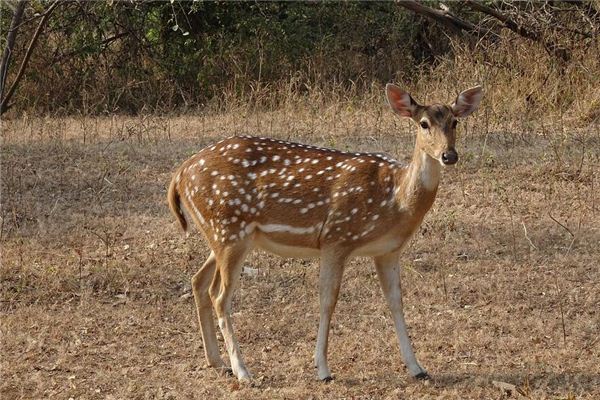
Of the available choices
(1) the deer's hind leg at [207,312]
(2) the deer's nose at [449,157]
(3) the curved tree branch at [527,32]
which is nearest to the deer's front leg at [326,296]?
(1) the deer's hind leg at [207,312]

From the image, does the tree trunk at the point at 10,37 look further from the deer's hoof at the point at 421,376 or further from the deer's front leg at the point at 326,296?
the deer's hoof at the point at 421,376

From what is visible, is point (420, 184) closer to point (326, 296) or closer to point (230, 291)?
point (326, 296)

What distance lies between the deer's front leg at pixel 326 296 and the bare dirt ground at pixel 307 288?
11 cm

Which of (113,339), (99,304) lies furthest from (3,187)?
(113,339)

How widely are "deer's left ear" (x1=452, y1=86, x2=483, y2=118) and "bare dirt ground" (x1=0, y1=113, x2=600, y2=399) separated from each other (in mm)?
1494

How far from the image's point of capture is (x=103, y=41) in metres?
15.2

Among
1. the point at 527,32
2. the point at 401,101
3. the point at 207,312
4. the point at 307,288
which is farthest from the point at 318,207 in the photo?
the point at 527,32

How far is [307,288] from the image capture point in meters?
8.27

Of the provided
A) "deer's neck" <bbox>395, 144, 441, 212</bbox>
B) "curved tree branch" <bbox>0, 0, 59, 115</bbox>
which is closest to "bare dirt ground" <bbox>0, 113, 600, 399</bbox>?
"deer's neck" <bbox>395, 144, 441, 212</bbox>

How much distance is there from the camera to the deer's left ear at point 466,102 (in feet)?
22.6

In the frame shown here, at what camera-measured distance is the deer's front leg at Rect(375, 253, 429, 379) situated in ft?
21.9

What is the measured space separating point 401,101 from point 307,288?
1.97 meters

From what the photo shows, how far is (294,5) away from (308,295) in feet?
26.0

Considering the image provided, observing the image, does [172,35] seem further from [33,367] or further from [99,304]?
[33,367]
